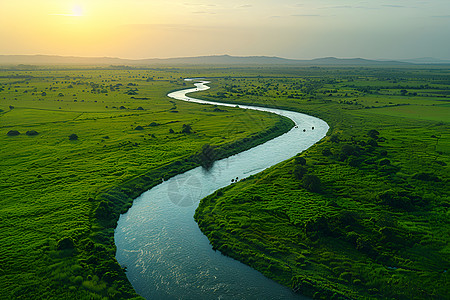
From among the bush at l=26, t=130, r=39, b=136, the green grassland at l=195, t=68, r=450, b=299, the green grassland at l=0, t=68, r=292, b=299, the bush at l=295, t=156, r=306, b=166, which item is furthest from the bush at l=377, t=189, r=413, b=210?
the bush at l=26, t=130, r=39, b=136

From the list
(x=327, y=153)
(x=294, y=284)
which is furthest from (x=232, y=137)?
(x=294, y=284)

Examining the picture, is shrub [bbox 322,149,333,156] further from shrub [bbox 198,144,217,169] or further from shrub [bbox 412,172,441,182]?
shrub [bbox 198,144,217,169]

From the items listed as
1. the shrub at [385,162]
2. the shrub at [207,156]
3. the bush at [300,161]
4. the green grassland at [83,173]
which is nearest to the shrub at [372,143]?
the shrub at [385,162]

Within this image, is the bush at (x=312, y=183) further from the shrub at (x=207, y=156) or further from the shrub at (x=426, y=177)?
the shrub at (x=207, y=156)

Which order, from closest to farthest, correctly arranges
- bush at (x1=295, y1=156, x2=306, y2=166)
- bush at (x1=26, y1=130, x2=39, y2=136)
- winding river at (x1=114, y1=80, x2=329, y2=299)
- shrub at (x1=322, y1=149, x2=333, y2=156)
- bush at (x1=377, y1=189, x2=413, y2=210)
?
winding river at (x1=114, y1=80, x2=329, y2=299) < bush at (x1=377, y1=189, x2=413, y2=210) < bush at (x1=295, y1=156, x2=306, y2=166) < shrub at (x1=322, y1=149, x2=333, y2=156) < bush at (x1=26, y1=130, x2=39, y2=136)

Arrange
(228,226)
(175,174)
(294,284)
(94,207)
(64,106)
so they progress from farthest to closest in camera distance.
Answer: (64,106)
(175,174)
(94,207)
(228,226)
(294,284)

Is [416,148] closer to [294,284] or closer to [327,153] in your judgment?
[327,153]
